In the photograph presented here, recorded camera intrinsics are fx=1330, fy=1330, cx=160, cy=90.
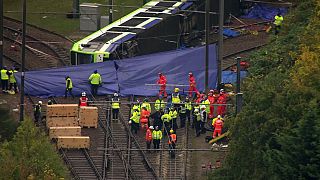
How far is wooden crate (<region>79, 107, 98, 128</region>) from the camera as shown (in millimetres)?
47188

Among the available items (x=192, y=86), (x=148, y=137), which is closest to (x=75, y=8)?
(x=192, y=86)

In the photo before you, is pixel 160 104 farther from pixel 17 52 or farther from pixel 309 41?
pixel 17 52

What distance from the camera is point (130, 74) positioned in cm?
5275

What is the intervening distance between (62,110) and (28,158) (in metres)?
12.2

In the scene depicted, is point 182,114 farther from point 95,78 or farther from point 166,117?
point 95,78

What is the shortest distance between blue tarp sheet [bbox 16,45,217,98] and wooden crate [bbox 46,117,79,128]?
468 centimetres

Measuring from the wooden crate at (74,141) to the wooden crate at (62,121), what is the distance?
5.85 feet

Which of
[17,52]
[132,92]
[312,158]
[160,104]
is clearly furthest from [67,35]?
[312,158]

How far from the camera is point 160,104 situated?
46688 millimetres

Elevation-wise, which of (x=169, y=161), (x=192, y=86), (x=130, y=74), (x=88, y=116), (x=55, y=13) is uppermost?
(x=55, y=13)

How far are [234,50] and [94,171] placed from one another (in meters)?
19.9

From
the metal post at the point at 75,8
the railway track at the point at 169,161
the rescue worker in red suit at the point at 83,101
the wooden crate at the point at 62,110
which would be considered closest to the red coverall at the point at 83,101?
the rescue worker in red suit at the point at 83,101

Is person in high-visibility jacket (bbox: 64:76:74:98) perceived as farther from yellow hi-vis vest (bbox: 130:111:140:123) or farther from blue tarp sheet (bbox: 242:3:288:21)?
blue tarp sheet (bbox: 242:3:288:21)

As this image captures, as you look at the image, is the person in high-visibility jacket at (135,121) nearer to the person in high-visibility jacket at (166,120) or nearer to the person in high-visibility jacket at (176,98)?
the person in high-visibility jacket at (166,120)
